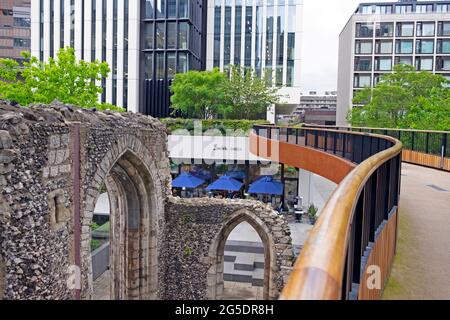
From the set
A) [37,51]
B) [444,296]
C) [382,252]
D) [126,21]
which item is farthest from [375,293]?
[37,51]

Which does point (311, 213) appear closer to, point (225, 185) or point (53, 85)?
point (225, 185)

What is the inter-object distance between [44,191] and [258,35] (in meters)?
37.4

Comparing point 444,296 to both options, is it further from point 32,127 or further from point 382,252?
point 32,127

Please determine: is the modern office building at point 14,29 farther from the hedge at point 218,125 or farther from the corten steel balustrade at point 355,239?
the corten steel balustrade at point 355,239

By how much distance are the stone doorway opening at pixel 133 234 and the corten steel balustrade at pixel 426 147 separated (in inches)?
386

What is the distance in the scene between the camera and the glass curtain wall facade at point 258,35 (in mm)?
41219

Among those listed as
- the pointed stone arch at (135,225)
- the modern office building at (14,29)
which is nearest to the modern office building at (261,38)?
the pointed stone arch at (135,225)

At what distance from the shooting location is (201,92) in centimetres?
3161

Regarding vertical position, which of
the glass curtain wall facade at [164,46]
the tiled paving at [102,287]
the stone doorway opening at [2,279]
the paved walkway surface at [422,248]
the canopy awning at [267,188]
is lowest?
the tiled paving at [102,287]

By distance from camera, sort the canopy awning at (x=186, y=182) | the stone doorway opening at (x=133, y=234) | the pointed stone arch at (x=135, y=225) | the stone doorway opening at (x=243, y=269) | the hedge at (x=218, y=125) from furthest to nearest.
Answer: the hedge at (x=218, y=125) < the canopy awning at (x=186, y=182) < the stone doorway opening at (x=243, y=269) < the stone doorway opening at (x=133, y=234) < the pointed stone arch at (x=135, y=225)

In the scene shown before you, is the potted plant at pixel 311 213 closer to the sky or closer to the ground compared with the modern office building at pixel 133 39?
closer to the ground

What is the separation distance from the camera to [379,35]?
56812 millimetres

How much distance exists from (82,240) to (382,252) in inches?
277

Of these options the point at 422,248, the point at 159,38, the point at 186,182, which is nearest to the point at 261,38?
the point at 159,38
